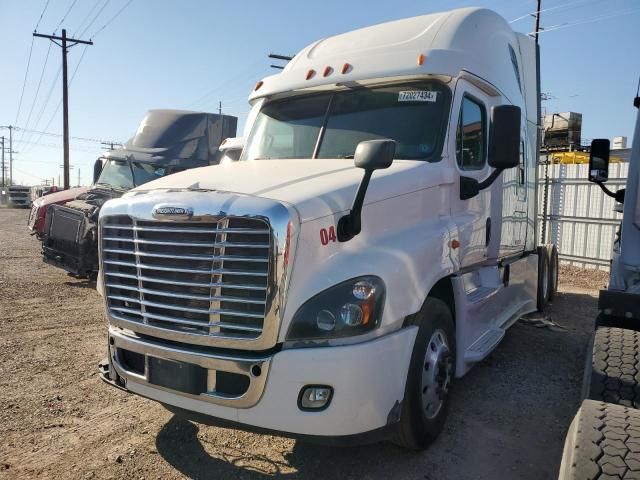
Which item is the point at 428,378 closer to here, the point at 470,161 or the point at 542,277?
the point at 470,161

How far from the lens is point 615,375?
10.3 ft

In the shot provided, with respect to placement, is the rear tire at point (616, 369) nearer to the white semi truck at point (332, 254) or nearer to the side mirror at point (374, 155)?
the white semi truck at point (332, 254)

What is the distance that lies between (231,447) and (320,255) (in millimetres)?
1634

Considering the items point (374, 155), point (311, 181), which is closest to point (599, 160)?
point (374, 155)

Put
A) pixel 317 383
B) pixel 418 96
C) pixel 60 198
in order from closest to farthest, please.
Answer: pixel 317 383
pixel 418 96
pixel 60 198

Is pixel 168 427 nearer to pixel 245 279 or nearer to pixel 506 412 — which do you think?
pixel 245 279

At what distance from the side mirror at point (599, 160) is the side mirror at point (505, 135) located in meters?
1.83

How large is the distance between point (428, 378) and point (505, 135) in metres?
1.85

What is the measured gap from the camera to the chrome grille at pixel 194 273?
2746mm

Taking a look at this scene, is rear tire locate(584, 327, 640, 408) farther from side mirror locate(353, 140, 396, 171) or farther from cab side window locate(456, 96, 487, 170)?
side mirror locate(353, 140, 396, 171)

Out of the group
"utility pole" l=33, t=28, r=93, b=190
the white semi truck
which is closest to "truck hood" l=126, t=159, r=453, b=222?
the white semi truck

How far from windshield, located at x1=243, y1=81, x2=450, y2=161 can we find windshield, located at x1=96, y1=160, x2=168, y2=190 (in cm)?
763

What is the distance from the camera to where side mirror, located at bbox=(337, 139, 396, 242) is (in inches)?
115

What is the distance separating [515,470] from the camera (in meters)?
3.29
